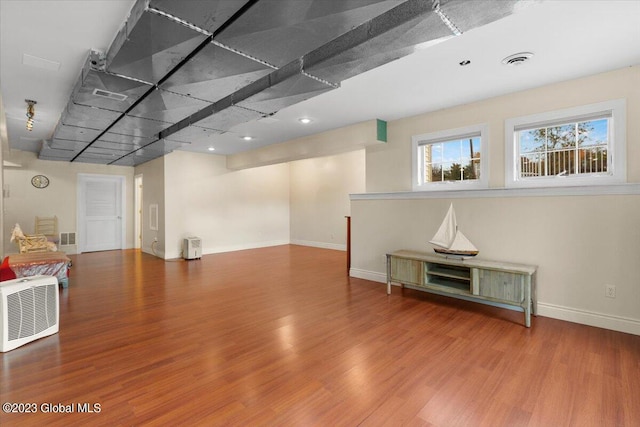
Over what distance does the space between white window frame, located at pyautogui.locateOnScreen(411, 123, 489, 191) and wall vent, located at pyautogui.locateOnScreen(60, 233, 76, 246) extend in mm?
8641

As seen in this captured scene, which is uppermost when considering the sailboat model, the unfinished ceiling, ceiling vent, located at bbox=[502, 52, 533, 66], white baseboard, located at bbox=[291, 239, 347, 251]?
ceiling vent, located at bbox=[502, 52, 533, 66]

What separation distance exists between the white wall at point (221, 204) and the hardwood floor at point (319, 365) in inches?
134

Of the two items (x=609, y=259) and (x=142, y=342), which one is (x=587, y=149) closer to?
(x=609, y=259)

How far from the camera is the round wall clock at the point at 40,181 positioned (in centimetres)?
747

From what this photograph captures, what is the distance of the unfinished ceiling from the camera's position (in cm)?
177

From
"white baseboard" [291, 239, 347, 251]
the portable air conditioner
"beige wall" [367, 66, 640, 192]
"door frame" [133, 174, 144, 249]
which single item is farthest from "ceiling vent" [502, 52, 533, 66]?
"door frame" [133, 174, 144, 249]

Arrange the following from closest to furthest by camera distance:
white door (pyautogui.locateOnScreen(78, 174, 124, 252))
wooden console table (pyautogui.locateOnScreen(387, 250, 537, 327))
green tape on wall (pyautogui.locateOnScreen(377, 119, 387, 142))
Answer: wooden console table (pyautogui.locateOnScreen(387, 250, 537, 327)) < green tape on wall (pyautogui.locateOnScreen(377, 119, 387, 142)) < white door (pyautogui.locateOnScreen(78, 174, 124, 252))

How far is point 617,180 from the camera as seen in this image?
303 cm

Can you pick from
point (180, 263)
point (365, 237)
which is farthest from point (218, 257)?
point (365, 237)

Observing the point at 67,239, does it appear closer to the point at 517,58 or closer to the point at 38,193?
the point at 38,193

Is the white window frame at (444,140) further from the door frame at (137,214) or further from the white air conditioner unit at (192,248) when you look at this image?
the door frame at (137,214)

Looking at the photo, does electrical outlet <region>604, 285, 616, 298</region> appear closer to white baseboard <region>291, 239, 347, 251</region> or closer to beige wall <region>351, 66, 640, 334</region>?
beige wall <region>351, 66, 640, 334</region>

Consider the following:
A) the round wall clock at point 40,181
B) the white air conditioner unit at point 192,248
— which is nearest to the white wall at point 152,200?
the white air conditioner unit at point 192,248

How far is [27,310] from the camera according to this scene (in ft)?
9.02
